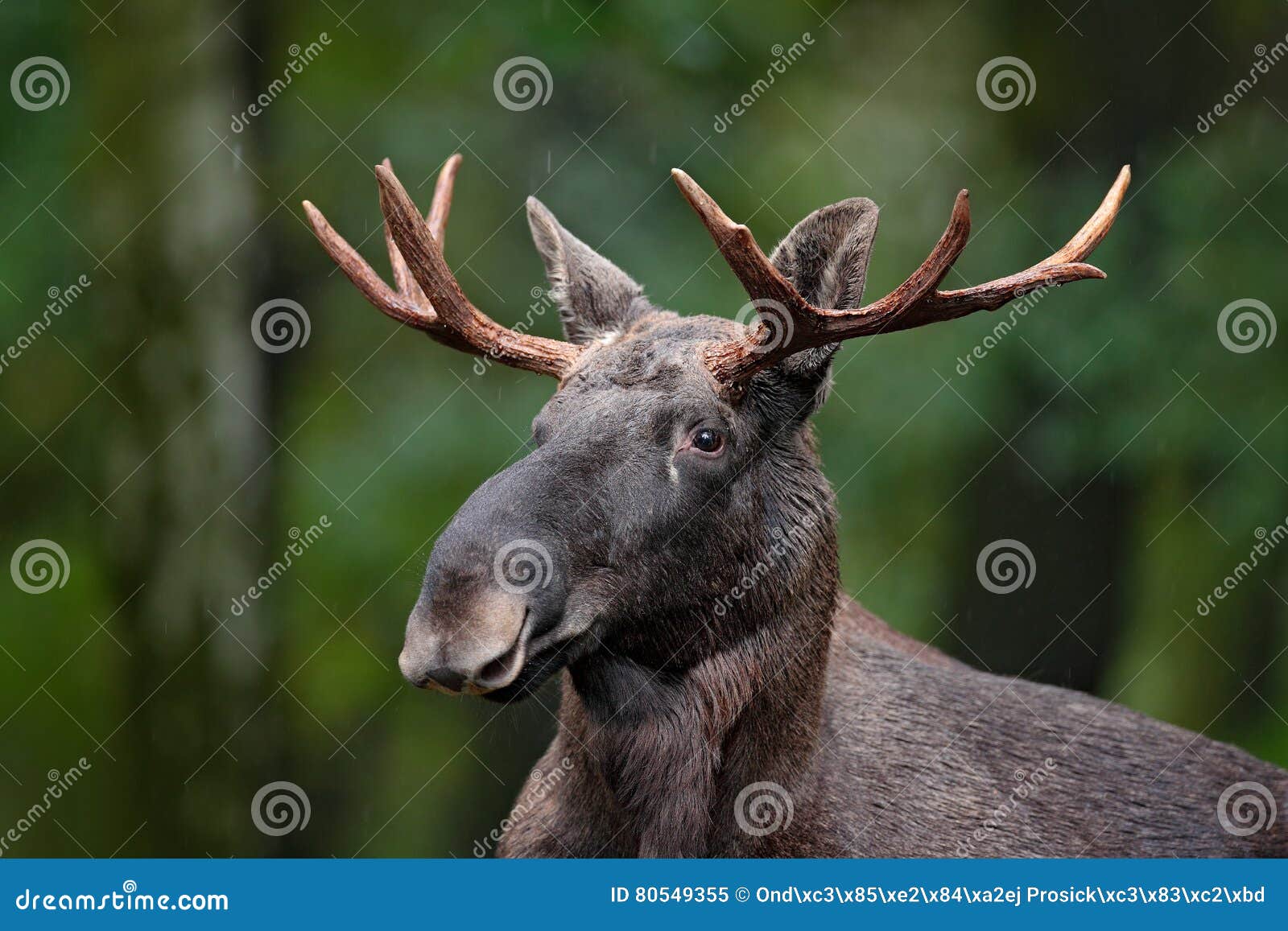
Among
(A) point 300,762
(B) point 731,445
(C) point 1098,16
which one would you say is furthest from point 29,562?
(C) point 1098,16

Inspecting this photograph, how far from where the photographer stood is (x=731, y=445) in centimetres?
474

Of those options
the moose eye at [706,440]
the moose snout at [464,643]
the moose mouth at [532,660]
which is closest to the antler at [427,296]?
the moose eye at [706,440]

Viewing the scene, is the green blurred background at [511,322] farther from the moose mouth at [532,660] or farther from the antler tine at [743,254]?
the antler tine at [743,254]

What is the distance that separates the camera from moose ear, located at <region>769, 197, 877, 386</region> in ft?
15.7

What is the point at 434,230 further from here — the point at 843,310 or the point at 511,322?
the point at 511,322

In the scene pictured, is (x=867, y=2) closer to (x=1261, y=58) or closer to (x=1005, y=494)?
(x=1261, y=58)

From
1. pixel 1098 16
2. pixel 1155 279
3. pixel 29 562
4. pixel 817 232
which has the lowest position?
pixel 29 562

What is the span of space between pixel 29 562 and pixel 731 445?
7.46 metres

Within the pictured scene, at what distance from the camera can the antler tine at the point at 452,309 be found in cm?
481

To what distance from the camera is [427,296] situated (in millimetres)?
5004

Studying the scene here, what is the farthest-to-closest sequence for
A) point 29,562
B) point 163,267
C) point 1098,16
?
point 29,562, point 1098,16, point 163,267

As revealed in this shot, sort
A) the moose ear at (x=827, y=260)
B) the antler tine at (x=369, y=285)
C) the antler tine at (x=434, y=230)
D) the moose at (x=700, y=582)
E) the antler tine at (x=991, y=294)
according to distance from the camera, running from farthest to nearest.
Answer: the antler tine at (x=434, y=230), the antler tine at (x=369, y=285), the moose ear at (x=827, y=260), the antler tine at (x=991, y=294), the moose at (x=700, y=582)

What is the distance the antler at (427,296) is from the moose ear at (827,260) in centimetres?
78

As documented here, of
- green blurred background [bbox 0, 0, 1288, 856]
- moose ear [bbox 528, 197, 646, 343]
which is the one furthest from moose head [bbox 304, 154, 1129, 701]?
green blurred background [bbox 0, 0, 1288, 856]
